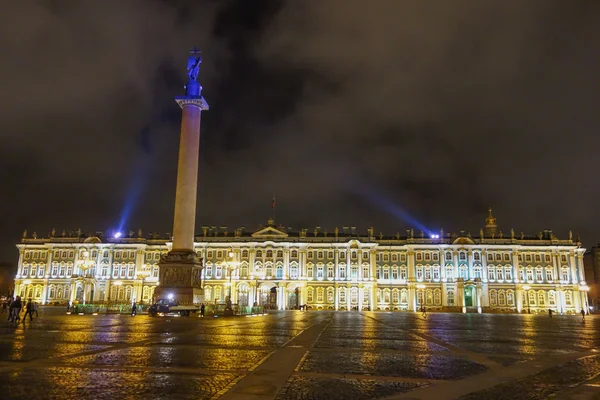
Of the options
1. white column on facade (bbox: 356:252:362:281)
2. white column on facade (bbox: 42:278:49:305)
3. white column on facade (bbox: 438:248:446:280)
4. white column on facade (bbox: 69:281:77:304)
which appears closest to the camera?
white column on facade (bbox: 438:248:446:280)

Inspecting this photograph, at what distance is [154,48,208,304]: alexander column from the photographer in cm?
4028

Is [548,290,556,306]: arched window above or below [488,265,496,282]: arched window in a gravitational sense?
below

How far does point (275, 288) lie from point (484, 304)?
113ft

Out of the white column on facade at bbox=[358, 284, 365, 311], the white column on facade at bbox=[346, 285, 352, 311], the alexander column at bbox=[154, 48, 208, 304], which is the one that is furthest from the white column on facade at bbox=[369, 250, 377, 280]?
the alexander column at bbox=[154, 48, 208, 304]

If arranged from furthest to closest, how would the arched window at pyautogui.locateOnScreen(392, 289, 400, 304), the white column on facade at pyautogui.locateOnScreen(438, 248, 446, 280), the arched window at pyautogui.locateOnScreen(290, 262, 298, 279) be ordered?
the arched window at pyautogui.locateOnScreen(290, 262, 298, 279)
the arched window at pyautogui.locateOnScreen(392, 289, 400, 304)
the white column on facade at pyautogui.locateOnScreen(438, 248, 446, 280)

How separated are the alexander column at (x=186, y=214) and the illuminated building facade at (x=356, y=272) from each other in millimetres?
43618

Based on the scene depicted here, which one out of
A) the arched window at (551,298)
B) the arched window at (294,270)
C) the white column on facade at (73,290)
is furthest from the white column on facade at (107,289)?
the arched window at (551,298)

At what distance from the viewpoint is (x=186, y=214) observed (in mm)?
42000

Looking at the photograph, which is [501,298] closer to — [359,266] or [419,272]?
[419,272]

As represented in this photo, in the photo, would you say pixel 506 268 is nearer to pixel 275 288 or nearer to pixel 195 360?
pixel 275 288

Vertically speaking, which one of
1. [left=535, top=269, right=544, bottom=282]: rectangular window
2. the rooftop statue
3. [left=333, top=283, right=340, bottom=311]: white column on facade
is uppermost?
the rooftop statue

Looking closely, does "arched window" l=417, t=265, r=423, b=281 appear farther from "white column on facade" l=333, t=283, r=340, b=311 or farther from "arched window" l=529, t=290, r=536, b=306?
"arched window" l=529, t=290, r=536, b=306

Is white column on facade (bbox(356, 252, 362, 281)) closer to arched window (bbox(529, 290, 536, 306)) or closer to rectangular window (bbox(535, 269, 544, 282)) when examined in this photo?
arched window (bbox(529, 290, 536, 306))

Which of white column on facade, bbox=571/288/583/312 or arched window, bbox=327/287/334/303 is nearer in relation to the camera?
white column on facade, bbox=571/288/583/312
